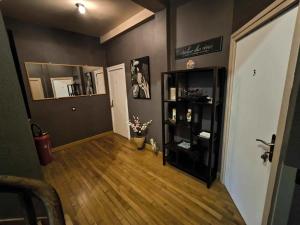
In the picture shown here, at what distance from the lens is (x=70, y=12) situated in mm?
2449

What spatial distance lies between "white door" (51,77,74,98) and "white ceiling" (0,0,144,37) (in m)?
1.12

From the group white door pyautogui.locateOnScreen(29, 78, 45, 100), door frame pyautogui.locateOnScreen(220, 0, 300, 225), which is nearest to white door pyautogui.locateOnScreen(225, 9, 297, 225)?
door frame pyautogui.locateOnScreen(220, 0, 300, 225)

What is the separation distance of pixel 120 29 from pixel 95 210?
3.36m

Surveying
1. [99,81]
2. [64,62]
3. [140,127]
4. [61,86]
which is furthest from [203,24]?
[61,86]

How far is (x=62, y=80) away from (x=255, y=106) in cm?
366

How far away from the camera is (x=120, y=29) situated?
3.05 metres

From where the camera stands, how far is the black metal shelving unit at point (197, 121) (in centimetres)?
188

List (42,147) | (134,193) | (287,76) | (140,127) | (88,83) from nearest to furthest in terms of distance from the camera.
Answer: (287,76) → (134,193) → (42,147) → (140,127) → (88,83)

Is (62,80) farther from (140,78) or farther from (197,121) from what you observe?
(197,121)

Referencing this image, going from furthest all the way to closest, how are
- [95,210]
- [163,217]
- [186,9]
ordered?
[186,9], [95,210], [163,217]

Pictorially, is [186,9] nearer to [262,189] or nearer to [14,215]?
[262,189]

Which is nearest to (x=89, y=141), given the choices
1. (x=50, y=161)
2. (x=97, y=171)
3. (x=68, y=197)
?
(x=50, y=161)

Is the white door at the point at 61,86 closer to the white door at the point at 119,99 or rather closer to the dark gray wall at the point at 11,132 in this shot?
the white door at the point at 119,99

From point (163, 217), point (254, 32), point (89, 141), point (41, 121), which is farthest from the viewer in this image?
point (89, 141)
